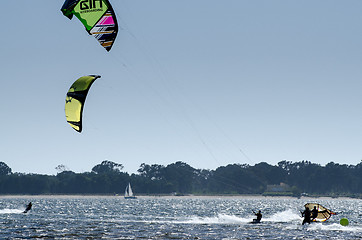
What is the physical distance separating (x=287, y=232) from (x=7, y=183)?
164820 millimetres

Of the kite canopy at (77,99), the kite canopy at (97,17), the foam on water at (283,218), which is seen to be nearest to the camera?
the kite canopy at (97,17)

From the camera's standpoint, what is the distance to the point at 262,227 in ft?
139

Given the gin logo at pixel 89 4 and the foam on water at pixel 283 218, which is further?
the foam on water at pixel 283 218

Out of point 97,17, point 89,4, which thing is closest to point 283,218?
point 97,17

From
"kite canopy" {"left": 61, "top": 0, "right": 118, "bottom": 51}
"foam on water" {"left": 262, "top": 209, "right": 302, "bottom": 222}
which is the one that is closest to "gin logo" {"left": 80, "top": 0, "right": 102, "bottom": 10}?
"kite canopy" {"left": 61, "top": 0, "right": 118, "bottom": 51}

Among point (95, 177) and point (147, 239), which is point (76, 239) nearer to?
point (147, 239)

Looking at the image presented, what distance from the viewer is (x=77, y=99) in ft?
102

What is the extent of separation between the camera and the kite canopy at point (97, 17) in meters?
28.2

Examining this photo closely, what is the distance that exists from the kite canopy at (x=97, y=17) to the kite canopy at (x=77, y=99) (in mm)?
3256

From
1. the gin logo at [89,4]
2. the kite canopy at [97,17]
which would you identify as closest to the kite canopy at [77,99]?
the kite canopy at [97,17]

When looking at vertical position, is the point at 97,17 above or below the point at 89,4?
below

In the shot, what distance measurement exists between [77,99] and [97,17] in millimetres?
5341

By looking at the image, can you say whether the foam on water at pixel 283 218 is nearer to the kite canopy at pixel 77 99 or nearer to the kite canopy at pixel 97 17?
the kite canopy at pixel 77 99

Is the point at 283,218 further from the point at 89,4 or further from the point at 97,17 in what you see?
the point at 89,4
